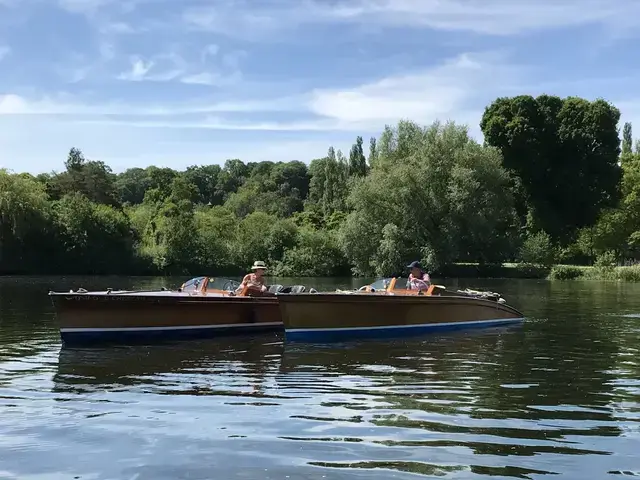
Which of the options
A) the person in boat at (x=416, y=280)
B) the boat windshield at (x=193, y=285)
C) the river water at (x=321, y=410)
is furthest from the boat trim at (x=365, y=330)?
the boat windshield at (x=193, y=285)

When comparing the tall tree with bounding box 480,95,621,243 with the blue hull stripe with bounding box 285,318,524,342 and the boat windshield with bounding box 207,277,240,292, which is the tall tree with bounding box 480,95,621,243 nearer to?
the blue hull stripe with bounding box 285,318,524,342

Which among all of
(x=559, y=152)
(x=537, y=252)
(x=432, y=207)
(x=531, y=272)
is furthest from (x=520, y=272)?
(x=559, y=152)

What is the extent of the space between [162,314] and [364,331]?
4871 millimetres

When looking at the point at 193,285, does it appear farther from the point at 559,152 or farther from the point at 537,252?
the point at 559,152

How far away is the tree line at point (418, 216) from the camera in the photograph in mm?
54438

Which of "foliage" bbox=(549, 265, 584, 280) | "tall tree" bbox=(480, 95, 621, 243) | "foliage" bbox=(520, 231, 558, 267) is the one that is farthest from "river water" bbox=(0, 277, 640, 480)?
"tall tree" bbox=(480, 95, 621, 243)

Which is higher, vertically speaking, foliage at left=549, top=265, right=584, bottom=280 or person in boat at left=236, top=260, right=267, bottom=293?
person in boat at left=236, top=260, right=267, bottom=293

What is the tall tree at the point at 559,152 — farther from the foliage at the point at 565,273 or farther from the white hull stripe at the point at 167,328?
the white hull stripe at the point at 167,328

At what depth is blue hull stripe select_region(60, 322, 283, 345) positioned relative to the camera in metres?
16.2

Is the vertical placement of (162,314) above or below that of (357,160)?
below

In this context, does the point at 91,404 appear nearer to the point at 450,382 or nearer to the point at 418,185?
the point at 450,382

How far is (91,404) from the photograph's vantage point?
9.88 m

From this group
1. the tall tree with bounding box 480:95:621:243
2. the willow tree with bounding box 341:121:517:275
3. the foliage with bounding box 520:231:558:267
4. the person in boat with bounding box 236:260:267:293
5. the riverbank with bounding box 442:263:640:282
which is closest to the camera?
the person in boat with bounding box 236:260:267:293

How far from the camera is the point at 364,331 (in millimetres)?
17312
